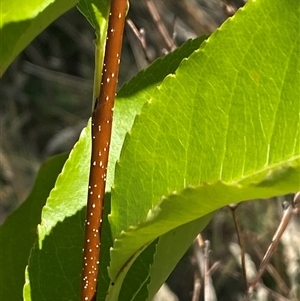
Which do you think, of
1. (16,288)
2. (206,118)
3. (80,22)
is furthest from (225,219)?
(206,118)

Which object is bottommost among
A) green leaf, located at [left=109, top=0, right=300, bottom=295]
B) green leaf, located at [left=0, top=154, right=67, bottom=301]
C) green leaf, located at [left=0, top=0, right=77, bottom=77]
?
green leaf, located at [left=109, top=0, right=300, bottom=295]

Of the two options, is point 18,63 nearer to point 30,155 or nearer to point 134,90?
point 30,155

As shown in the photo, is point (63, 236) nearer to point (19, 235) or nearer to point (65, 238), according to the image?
point (65, 238)

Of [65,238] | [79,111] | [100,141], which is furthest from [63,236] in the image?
[79,111]

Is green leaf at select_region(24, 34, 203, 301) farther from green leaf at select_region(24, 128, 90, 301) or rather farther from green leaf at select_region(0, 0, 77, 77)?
green leaf at select_region(0, 0, 77, 77)

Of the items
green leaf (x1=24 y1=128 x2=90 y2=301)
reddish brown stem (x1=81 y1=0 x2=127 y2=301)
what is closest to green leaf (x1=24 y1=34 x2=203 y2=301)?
green leaf (x1=24 y1=128 x2=90 y2=301)

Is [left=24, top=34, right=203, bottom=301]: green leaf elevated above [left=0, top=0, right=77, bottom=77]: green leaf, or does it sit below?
below

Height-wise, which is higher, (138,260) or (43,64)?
(43,64)
